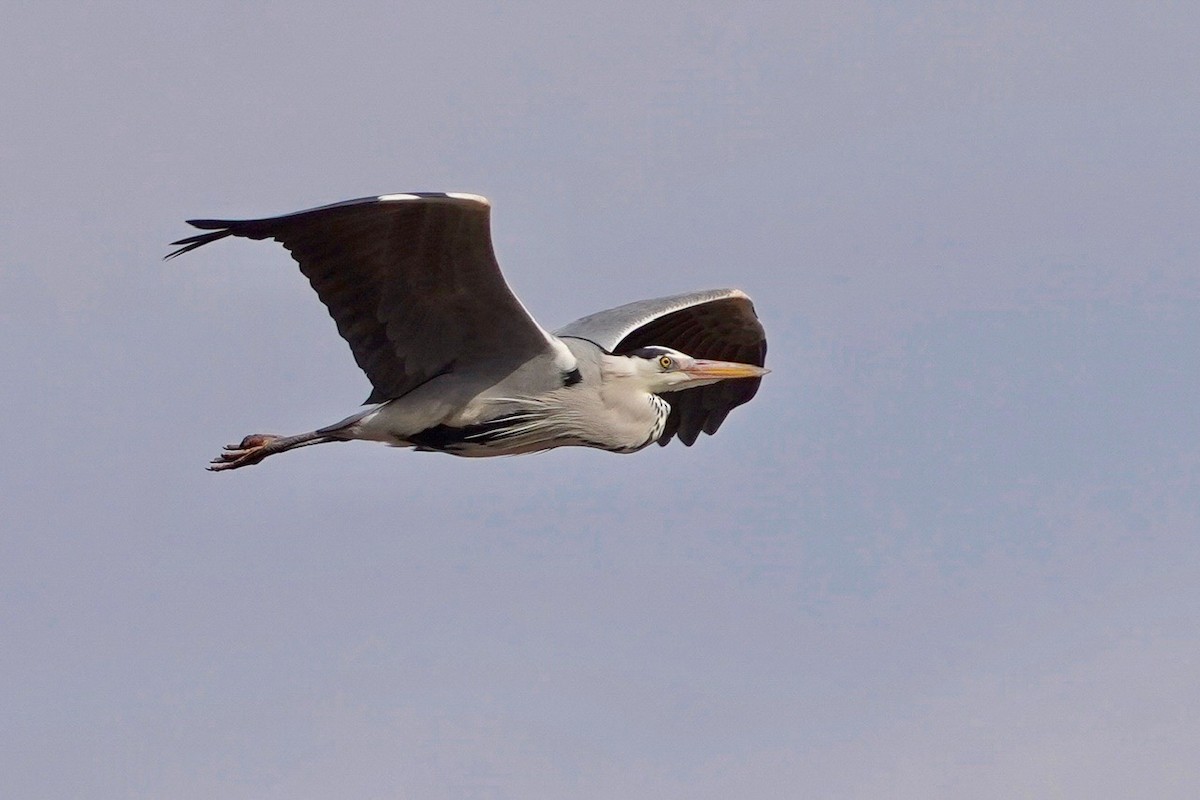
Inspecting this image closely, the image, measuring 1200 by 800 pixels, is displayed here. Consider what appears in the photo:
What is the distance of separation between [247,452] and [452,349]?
1.38 meters

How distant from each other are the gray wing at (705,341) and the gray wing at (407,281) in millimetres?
1895

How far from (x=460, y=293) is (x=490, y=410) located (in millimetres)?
864

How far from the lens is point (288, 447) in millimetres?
10719

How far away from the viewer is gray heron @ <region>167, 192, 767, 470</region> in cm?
940

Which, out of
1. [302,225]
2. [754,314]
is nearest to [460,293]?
[302,225]

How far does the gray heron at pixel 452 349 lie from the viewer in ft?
30.8

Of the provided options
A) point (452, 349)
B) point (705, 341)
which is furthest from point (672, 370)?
point (705, 341)

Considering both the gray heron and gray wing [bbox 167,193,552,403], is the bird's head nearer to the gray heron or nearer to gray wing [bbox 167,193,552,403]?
the gray heron

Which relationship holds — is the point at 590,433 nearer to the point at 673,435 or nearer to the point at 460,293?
the point at 460,293

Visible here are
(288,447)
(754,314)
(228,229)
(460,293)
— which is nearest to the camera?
(228,229)

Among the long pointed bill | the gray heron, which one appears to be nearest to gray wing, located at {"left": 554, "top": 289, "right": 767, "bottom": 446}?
the gray heron

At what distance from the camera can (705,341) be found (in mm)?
13086

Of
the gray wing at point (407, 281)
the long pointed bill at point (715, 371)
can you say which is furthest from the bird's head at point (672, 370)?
the gray wing at point (407, 281)

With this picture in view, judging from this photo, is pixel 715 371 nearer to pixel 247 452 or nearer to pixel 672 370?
pixel 672 370
